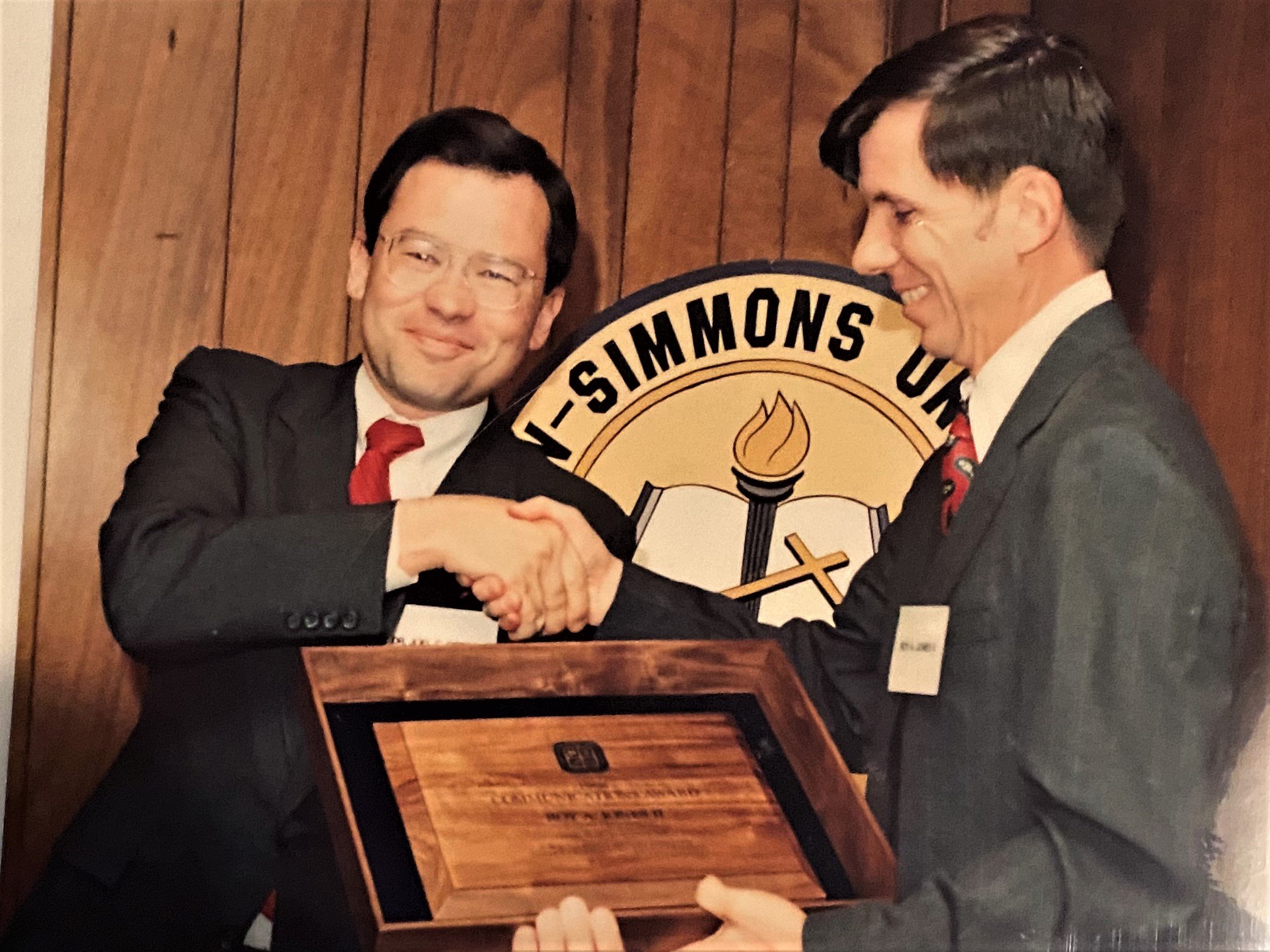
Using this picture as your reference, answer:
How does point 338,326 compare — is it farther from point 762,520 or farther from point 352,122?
point 762,520

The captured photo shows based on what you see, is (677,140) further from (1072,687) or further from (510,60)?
(1072,687)

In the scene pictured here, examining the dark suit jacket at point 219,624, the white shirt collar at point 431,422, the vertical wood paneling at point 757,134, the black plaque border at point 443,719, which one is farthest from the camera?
the vertical wood paneling at point 757,134

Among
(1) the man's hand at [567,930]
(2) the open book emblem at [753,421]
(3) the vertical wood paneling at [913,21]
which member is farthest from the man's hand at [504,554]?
(3) the vertical wood paneling at [913,21]

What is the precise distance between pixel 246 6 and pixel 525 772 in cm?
88

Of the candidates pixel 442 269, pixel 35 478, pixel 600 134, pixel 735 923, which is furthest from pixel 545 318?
pixel 735 923

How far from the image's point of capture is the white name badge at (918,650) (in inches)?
58.2

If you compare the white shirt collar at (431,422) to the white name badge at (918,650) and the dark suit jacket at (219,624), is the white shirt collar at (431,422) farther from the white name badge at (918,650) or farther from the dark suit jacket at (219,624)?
the white name badge at (918,650)

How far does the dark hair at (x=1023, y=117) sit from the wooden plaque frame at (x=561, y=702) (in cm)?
54

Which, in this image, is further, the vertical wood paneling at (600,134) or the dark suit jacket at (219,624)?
the vertical wood paneling at (600,134)

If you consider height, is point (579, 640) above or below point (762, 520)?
below

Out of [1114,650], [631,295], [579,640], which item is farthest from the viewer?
[631,295]

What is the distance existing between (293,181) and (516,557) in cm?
48

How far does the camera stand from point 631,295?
1670mm

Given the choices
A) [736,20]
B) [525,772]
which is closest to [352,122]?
[736,20]
